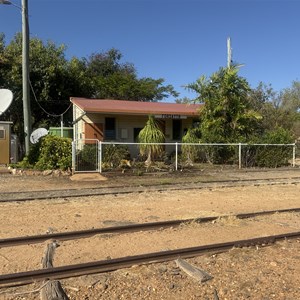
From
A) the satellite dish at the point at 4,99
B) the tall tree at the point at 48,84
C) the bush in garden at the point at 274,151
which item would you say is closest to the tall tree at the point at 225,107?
the bush in garden at the point at 274,151

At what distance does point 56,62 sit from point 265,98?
1693cm

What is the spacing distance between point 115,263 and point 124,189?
781cm

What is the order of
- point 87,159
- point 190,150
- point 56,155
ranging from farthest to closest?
point 190,150 → point 87,159 → point 56,155

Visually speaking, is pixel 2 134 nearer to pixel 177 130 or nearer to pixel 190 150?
pixel 190 150

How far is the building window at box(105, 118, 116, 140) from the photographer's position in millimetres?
24375

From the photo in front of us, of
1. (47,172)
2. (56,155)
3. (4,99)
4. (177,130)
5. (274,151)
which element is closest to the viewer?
(47,172)

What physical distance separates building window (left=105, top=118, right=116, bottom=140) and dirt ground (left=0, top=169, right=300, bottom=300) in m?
10.5

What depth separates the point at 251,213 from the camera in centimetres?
941

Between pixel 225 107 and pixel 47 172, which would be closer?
pixel 47 172

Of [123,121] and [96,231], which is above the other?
[123,121]

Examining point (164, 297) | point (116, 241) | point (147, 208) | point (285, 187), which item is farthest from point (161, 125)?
point (164, 297)

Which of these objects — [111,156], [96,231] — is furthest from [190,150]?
[96,231]

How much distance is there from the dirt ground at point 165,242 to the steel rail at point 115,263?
13 centimetres

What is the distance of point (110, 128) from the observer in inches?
963
